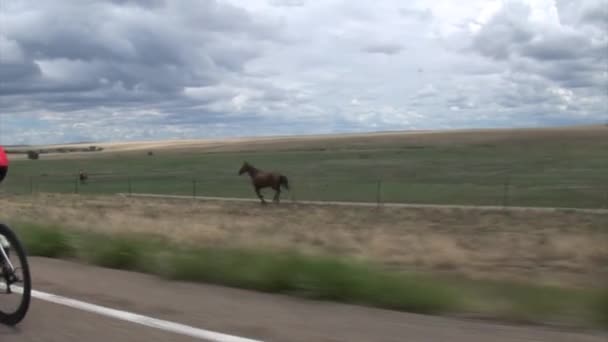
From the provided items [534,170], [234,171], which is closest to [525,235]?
[534,170]

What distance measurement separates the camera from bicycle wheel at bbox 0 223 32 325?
647 cm

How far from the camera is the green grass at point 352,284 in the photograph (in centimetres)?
698

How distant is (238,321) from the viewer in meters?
6.76

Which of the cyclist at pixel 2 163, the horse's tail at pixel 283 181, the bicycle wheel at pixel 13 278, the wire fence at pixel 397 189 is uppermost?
the cyclist at pixel 2 163

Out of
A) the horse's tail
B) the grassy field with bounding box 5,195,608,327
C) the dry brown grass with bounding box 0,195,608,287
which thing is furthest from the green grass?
the horse's tail

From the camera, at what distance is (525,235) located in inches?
842

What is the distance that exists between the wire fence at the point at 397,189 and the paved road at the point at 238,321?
28792 mm

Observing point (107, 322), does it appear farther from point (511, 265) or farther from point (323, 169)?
point (323, 169)

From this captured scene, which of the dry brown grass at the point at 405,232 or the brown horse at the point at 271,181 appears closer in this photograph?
the dry brown grass at the point at 405,232

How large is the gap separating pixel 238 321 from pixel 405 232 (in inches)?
643

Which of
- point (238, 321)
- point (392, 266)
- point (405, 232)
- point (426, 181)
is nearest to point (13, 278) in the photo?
point (238, 321)

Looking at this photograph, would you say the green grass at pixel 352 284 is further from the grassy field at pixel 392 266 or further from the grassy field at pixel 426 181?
the grassy field at pixel 426 181

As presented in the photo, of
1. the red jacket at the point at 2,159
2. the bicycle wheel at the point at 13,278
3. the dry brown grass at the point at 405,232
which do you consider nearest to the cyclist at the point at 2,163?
the red jacket at the point at 2,159

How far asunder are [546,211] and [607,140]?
75632 millimetres
